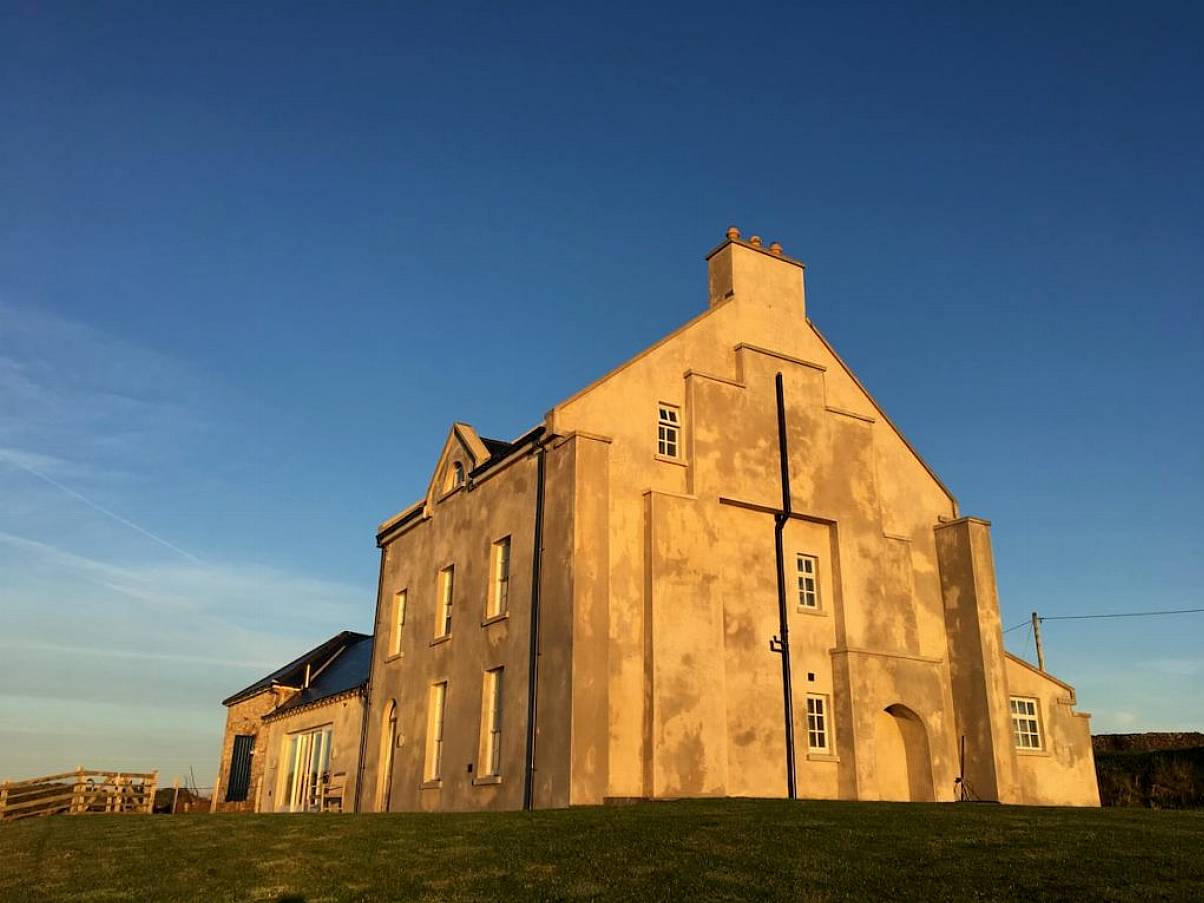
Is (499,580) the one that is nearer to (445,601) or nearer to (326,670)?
(445,601)

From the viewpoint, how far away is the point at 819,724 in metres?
25.8

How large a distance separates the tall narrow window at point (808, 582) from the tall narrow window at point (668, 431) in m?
4.65

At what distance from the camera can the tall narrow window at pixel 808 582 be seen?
26.9 metres

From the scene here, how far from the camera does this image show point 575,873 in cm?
1282

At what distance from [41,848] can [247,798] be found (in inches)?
986

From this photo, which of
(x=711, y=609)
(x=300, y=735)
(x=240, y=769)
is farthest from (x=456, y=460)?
(x=240, y=769)

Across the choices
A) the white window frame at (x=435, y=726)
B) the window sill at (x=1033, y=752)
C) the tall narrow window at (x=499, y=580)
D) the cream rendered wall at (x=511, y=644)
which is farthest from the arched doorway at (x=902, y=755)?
the white window frame at (x=435, y=726)

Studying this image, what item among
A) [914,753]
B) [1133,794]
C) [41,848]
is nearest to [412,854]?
[41,848]

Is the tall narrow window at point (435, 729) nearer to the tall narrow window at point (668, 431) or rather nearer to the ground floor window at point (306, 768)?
the tall narrow window at point (668, 431)

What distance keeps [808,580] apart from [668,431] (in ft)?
18.3

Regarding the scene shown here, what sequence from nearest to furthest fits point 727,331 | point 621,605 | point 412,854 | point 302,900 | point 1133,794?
point 302,900, point 412,854, point 621,605, point 727,331, point 1133,794

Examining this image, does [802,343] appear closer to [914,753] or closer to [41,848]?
[914,753]

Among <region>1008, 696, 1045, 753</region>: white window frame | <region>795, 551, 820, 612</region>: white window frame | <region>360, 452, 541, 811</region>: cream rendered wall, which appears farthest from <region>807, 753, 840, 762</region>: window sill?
<region>360, 452, 541, 811</region>: cream rendered wall

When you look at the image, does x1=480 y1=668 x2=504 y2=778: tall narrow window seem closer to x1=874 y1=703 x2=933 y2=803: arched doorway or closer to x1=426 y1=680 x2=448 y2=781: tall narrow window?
x1=426 y1=680 x2=448 y2=781: tall narrow window
